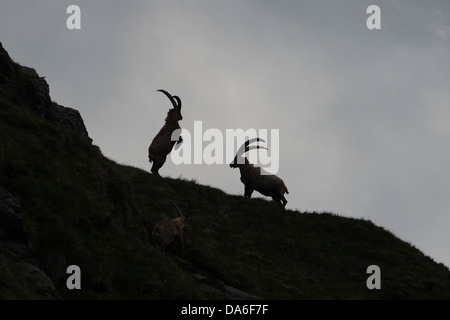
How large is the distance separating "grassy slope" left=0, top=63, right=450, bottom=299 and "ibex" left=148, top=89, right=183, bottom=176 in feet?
3.76

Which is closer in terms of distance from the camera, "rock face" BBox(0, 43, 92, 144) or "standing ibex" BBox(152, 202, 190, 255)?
"standing ibex" BBox(152, 202, 190, 255)

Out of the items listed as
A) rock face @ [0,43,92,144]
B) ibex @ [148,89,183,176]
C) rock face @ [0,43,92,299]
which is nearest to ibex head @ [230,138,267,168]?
ibex @ [148,89,183,176]

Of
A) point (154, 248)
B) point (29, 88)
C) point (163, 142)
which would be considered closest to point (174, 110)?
point (163, 142)

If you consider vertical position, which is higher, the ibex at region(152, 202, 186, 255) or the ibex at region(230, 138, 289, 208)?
the ibex at region(230, 138, 289, 208)

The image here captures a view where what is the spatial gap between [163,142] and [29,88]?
7.72 meters

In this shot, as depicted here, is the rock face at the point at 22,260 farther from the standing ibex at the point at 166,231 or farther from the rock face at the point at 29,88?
the rock face at the point at 29,88

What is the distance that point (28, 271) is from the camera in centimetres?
1539

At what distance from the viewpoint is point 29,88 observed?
97.1 ft

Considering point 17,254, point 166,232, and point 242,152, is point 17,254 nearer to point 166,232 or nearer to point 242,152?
point 166,232

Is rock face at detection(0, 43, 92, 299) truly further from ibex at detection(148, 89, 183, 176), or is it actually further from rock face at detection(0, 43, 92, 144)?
ibex at detection(148, 89, 183, 176)

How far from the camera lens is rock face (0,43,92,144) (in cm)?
2878

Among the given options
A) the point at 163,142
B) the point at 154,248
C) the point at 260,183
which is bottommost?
the point at 154,248

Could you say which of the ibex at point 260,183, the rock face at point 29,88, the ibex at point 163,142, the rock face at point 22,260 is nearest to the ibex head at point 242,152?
the ibex at point 260,183
